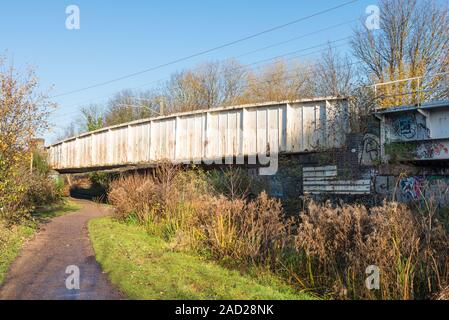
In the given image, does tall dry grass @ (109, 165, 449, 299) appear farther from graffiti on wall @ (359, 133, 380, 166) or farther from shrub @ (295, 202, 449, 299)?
graffiti on wall @ (359, 133, 380, 166)

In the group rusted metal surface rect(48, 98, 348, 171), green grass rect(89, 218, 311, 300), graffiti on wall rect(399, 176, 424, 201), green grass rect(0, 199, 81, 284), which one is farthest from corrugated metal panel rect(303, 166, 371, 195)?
green grass rect(0, 199, 81, 284)

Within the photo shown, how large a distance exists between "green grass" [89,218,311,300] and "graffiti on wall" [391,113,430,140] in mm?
9766

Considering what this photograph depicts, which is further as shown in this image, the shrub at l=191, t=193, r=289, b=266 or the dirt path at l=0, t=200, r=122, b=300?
the shrub at l=191, t=193, r=289, b=266

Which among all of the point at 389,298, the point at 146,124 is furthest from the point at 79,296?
the point at 146,124

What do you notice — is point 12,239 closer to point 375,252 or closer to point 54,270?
point 54,270

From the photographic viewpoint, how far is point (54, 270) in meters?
8.76

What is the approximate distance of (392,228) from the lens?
22.6 ft

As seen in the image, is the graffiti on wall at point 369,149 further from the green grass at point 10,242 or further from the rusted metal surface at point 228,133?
the green grass at point 10,242

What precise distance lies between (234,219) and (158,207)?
5.02 metres

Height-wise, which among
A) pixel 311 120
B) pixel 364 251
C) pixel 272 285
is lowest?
pixel 272 285

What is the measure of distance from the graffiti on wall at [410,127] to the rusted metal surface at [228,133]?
75.1 inches

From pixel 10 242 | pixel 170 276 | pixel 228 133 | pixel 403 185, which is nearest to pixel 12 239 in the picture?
pixel 10 242

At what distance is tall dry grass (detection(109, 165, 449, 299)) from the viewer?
21.6ft
